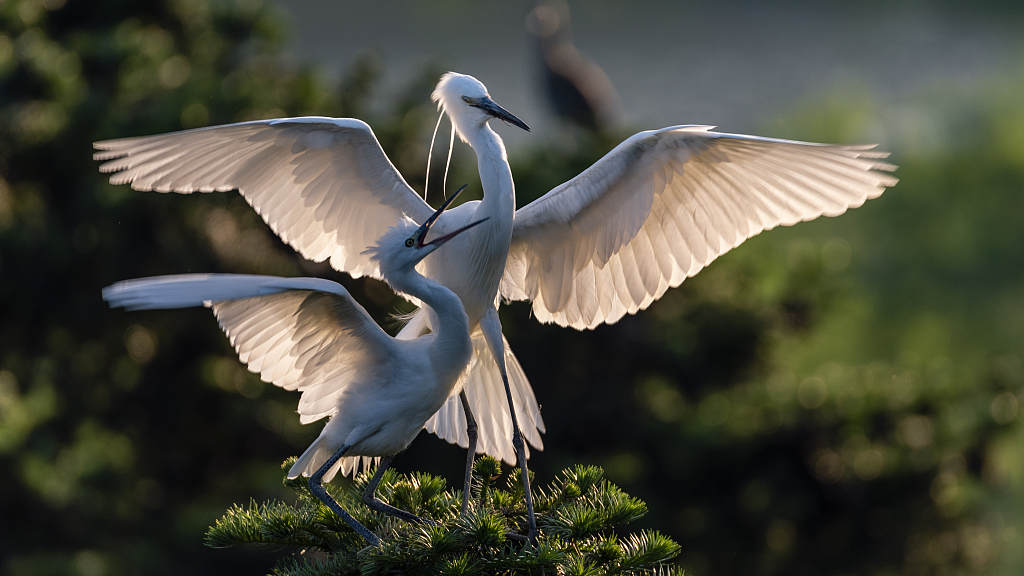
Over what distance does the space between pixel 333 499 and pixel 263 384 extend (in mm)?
3449

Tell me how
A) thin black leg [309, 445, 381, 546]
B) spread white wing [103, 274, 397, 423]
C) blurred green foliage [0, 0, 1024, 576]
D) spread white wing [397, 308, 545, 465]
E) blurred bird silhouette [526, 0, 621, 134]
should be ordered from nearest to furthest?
spread white wing [103, 274, 397, 423] → thin black leg [309, 445, 381, 546] → spread white wing [397, 308, 545, 465] → blurred green foliage [0, 0, 1024, 576] → blurred bird silhouette [526, 0, 621, 134]

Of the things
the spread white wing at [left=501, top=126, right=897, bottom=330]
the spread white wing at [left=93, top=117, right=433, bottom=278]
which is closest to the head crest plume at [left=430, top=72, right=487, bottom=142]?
the spread white wing at [left=93, top=117, right=433, bottom=278]

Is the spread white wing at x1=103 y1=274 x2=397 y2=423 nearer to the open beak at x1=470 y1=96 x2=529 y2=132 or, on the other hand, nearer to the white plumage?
the white plumage

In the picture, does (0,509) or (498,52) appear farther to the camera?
(498,52)

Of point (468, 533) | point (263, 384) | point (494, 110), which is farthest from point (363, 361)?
point (263, 384)

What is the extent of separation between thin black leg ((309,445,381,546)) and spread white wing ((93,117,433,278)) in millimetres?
545

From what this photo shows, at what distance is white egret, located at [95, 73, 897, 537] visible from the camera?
88.6 inches

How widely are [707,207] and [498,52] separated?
18.0 meters

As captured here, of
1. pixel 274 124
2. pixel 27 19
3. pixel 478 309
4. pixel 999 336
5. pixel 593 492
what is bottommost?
pixel 999 336

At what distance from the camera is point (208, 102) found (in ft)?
14.3

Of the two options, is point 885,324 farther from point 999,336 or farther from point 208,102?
point 208,102

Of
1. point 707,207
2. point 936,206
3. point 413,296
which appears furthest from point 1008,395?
point 936,206

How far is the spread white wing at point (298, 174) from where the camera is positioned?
7.31 ft

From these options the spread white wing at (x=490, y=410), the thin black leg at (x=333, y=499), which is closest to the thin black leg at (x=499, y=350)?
the spread white wing at (x=490, y=410)
